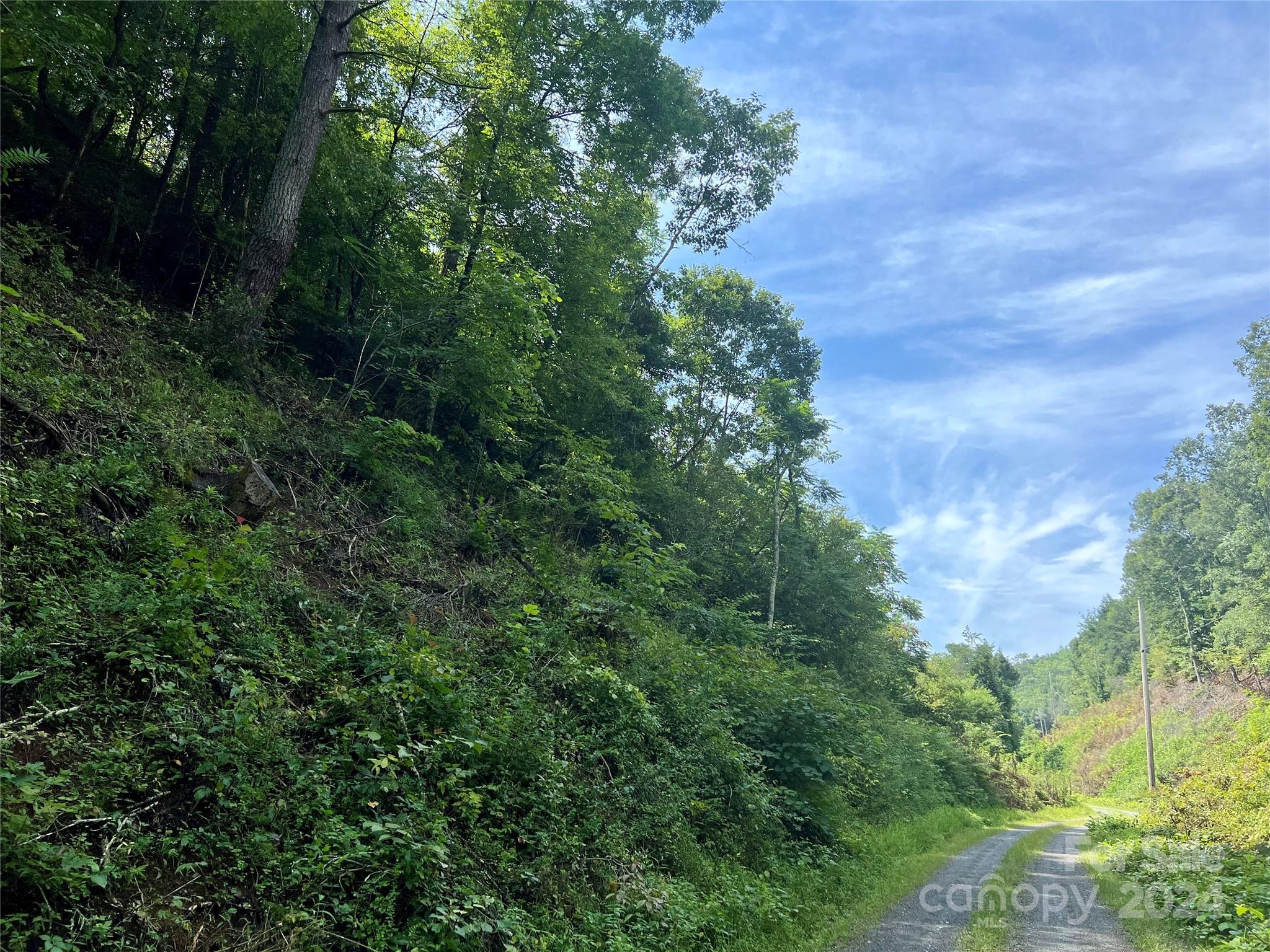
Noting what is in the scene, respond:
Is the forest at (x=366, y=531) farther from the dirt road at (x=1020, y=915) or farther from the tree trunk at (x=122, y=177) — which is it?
the dirt road at (x=1020, y=915)

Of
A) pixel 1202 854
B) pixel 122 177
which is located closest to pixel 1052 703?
pixel 1202 854

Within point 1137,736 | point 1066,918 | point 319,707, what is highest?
point 1137,736

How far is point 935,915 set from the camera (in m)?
8.05

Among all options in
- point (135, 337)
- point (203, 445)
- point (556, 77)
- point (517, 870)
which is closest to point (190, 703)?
point (517, 870)

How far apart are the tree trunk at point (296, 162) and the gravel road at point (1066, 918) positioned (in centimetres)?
1157

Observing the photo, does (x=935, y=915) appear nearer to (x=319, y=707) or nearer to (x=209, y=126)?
(x=319, y=707)

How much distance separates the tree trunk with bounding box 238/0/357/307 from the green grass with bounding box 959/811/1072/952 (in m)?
11.0

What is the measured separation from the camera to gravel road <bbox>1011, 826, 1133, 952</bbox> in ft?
23.2

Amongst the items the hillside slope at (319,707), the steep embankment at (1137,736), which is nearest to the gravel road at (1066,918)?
the hillside slope at (319,707)

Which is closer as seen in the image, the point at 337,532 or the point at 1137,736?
the point at 337,532

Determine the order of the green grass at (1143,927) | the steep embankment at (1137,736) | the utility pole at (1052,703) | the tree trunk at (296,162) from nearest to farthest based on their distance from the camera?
the green grass at (1143,927)
the tree trunk at (296,162)
the steep embankment at (1137,736)
the utility pole at (1052,703)

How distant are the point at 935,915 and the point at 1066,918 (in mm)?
1875

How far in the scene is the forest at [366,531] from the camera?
371 cm

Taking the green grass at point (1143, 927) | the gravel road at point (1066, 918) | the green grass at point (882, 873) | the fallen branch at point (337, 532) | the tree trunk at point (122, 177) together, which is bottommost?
the green grass at point (882, 873)
